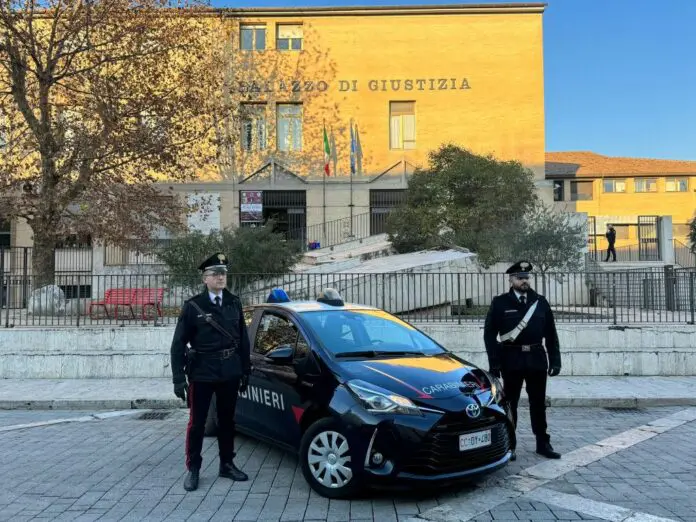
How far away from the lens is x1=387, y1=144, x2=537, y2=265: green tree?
18562mm

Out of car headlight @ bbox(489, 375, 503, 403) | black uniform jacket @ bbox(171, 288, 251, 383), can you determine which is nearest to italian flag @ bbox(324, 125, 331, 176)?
black uniform jacket @ bbox(171, 288, 251, 383)

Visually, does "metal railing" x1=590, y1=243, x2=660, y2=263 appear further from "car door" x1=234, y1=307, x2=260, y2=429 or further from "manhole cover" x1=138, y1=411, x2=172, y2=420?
"car door" x1=234, y1=307, x2=260, y2=429

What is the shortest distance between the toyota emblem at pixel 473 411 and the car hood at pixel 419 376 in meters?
0.14

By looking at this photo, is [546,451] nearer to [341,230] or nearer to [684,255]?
[341,230]

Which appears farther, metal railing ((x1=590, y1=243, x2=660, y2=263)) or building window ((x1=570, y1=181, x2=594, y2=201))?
building window ((x1=570, y1=181, x2=594, y2=201))

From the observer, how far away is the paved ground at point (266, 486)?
414 cm

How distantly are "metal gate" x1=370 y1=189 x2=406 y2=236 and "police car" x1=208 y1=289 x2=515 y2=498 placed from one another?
2253 cm

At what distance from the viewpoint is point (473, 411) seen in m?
4.34

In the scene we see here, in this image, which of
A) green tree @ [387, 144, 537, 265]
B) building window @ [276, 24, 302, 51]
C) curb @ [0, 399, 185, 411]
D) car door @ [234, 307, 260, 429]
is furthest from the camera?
building window @ [276, 24, 302, 51]

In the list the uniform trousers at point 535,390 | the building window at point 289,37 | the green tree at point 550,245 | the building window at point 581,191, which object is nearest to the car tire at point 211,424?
the uniform trousers at point 535,390

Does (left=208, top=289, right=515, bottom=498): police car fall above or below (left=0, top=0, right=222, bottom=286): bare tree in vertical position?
below

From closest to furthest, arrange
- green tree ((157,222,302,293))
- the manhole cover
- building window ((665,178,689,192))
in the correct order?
the manhole cover < green tree ((157,222,302,293)) < building window ((665,178,689,192))

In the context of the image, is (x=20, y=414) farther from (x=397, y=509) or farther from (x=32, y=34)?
(x=32, y=34)

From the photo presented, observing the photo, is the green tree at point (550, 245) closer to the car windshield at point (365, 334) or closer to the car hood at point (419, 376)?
the car windshield at point (365, 334)
